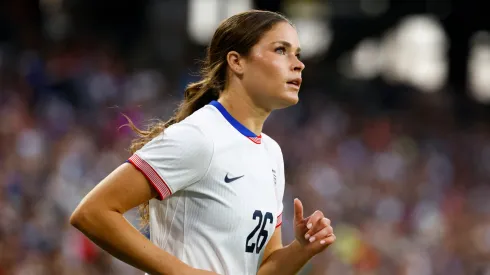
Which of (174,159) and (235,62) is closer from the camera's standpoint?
(174,159)

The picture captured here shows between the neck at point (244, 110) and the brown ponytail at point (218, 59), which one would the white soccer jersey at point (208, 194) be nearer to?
the neck at point (244, 110)

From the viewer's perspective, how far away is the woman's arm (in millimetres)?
2859

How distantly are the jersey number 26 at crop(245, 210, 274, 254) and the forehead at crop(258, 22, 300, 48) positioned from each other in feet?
2.17

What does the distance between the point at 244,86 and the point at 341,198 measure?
8101 millimetres

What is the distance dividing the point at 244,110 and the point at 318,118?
10.4m

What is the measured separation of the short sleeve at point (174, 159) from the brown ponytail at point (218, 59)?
15 cm

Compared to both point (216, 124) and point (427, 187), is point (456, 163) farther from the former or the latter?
point (216, 124)

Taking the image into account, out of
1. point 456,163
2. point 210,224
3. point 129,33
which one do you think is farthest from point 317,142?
point 210,224

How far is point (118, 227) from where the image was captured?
2865 millimetres

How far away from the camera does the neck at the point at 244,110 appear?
332 centimetres

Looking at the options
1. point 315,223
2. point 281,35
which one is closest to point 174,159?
point 315,223

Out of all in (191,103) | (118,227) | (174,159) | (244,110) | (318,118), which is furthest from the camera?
(318,118)

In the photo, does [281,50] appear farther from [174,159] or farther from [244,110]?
[174,159]

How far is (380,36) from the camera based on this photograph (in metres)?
20.4
